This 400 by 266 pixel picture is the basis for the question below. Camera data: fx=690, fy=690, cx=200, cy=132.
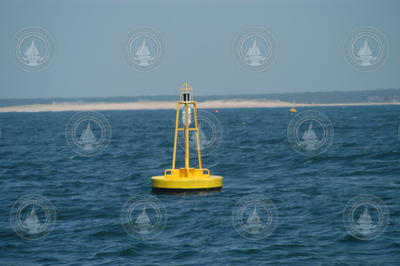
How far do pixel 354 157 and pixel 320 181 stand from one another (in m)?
13.8

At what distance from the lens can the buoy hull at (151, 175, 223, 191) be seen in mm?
31922

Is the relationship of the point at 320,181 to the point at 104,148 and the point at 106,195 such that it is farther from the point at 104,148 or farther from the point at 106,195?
the point at 104,148

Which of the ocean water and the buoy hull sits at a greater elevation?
the buoy hull

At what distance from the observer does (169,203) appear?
103 feet

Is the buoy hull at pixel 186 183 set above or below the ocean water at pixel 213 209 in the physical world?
above

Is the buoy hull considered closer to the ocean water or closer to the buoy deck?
the buoy deck

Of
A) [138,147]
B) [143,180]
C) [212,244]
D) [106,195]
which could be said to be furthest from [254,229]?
[138,147]

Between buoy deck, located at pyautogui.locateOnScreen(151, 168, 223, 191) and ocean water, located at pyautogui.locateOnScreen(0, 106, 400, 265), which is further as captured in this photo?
buoy deck, located at pyautogui.locateOnScreen(151, 168, 223, 191)

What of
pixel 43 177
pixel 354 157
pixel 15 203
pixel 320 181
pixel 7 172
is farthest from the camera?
pixel 354 157

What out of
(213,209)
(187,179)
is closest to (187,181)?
(187,179)

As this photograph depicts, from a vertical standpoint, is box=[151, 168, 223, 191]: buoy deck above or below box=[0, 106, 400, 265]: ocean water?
above

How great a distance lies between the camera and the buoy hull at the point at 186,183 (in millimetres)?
31922

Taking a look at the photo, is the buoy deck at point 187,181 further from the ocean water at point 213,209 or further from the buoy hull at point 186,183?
the ocean water at point 213,209

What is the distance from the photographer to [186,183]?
3186 cm
